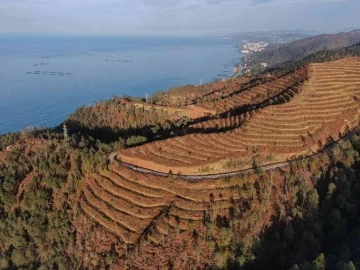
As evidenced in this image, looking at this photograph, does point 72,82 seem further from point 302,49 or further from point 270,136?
point 302,49

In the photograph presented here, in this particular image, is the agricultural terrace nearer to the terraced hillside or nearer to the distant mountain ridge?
the terraced hillside

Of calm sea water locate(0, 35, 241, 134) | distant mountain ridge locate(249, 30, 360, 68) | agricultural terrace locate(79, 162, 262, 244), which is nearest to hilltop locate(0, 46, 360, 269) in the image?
agricultural terrace locate(79, 162, 262, 244)

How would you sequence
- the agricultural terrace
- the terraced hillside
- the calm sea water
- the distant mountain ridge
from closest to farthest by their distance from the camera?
the agricultural terrace < the terraced hillside < the calm sea water < the distant mountain ridge

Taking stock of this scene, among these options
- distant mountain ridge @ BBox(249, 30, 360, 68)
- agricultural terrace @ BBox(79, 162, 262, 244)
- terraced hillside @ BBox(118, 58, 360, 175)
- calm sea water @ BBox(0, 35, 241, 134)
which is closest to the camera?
agricultural terrace @ BBox(79, 162, 262, 244)

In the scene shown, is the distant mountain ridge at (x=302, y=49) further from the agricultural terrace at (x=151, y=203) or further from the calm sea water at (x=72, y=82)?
the agricultural terrace at (x=151, y=203)

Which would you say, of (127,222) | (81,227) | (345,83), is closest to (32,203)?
(81,227)
